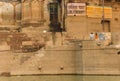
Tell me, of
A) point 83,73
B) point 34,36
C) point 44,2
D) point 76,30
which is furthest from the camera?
point 44,2

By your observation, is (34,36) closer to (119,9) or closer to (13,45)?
(13,45)

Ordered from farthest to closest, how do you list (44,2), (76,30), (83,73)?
(44,2) → (76,30) → (83,73)

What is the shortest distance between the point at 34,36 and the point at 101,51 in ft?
18.8

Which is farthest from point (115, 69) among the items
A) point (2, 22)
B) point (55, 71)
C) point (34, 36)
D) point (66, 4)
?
point (2, 22)

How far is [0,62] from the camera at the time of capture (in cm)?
3011

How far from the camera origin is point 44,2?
126ft

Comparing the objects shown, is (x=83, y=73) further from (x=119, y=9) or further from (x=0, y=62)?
(x=119, y=9)

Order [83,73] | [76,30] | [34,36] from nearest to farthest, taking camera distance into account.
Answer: [83,73] < [34,36] < [76,30]

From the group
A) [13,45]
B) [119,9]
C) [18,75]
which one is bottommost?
[18,75]

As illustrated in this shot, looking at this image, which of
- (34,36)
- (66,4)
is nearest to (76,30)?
(66,4)

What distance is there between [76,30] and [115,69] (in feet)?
24.6

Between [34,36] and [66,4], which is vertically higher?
[66,4]

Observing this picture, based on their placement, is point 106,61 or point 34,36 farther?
point 34,36

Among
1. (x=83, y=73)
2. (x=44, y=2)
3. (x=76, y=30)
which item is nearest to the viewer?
(x=83, y=73)
